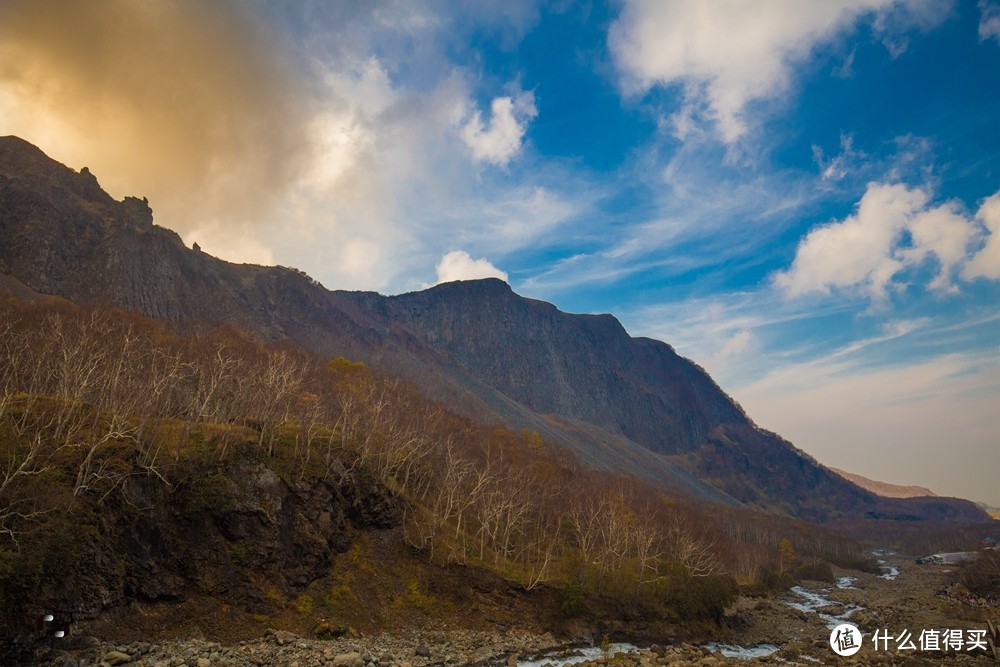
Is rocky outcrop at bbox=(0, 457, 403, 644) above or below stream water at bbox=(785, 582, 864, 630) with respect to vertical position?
above

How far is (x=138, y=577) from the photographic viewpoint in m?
30.1

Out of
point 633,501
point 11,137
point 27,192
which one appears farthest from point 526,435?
point 11,137

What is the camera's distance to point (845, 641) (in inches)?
1718

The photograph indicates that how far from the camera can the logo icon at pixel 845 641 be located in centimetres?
3836

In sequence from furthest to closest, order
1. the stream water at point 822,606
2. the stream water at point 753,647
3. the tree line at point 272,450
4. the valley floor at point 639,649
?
the stream water at point 822,606
the stream water at point 753,647
the tree line at point 272,450
the valley floor at point 639,649

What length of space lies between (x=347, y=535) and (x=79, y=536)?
780 inches

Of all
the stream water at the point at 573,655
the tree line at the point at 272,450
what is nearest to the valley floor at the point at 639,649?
the stream water at the point at 573,655

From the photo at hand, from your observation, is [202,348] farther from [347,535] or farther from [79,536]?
[79,536]

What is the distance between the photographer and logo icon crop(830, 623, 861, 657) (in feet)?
126

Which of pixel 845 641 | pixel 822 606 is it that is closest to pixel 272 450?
pixel 845 641

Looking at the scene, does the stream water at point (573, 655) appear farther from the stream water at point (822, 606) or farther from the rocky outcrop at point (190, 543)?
the stream water at point (822, 606)

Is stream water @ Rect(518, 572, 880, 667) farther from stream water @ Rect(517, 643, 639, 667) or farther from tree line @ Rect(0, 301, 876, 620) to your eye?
tree line @ Rect(0, 301, 876, 620)

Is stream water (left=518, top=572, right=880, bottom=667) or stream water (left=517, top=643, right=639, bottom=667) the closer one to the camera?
stream water (left=517, top=643, right=639, bottom=667)

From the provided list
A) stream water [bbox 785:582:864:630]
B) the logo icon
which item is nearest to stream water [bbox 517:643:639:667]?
the logo icon
